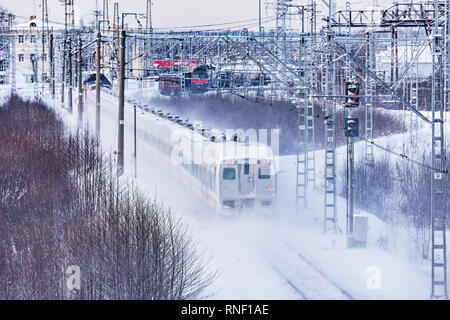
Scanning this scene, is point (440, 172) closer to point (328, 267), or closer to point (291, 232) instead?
point (328, 267)

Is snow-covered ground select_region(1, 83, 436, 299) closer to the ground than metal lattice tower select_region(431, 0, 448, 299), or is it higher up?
closer to the ground

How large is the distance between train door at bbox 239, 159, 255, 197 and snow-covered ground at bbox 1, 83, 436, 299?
2.02 feet

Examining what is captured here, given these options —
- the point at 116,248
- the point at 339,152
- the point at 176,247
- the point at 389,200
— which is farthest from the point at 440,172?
the point at 339,152

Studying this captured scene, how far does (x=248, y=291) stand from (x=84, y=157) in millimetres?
9305

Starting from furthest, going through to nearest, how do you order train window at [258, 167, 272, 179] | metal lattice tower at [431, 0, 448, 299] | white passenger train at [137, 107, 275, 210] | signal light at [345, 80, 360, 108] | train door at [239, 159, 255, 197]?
1. train window at [258, 167, 272, 179]
2. train door at [239, 159, 255, 197]
3. white passenger train at [137, 107, 275, 210]
4. signal light at [345, 80, 360, 108]
5. metal lattice tower at [431, 0, 448, 299]

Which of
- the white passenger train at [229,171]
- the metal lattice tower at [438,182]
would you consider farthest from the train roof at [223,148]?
the metal lattice tower at [438,182]

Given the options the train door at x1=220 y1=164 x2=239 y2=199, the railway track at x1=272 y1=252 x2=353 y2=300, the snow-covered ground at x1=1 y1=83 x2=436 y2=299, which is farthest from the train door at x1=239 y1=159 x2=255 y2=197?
the railway track at x1=272 y1=252 x2=353 y2=300

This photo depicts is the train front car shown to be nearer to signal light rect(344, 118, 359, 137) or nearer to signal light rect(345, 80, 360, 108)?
signal light rect(344, 118, 359, 137)

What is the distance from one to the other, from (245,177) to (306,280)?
17.6ft

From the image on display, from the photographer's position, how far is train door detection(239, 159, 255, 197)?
71.4 ft

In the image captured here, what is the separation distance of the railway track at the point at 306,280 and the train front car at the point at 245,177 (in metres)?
2.79

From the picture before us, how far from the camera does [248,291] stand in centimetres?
1560

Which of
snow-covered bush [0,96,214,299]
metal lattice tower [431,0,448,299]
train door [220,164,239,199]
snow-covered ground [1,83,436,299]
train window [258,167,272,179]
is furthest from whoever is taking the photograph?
train window [258,167,272,179]

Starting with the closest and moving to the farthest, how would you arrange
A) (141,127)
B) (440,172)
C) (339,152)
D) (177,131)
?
(440,172) → (177,131) → (141,127) → (339,152)
